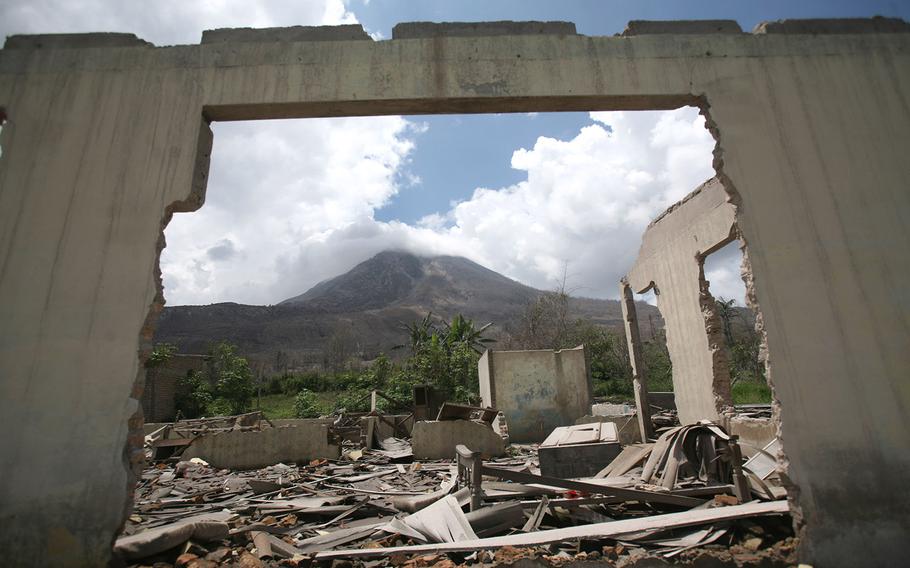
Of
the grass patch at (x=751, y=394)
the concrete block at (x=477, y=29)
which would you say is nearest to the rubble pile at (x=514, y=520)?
the concrete block at (x=477, y=29)

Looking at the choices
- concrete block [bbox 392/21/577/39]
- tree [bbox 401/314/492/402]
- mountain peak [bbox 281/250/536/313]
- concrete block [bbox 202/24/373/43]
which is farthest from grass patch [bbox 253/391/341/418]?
mountain peak [bbox 281/250/536/313]

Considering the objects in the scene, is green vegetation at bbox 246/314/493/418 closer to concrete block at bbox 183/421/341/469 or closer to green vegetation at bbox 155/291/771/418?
green vegetation at bbox 155/291/771/418

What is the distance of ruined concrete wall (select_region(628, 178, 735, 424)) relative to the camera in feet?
27.3

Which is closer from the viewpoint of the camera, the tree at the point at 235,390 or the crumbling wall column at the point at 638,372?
the crumbling wall column at the point at 638,372

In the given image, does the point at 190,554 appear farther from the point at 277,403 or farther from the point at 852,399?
the point at 277,403

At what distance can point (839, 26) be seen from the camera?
4492 millimetres

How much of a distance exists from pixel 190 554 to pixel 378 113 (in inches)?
159

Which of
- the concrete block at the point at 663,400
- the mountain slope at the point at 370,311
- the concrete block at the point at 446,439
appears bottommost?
the concrete block at the point at 446,439

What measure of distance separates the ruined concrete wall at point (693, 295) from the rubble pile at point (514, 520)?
8.46ft

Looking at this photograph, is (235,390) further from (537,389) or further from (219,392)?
(537,389)

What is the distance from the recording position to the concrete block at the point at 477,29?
4.56 metres

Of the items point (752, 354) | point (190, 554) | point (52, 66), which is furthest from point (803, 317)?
point (752, 354)

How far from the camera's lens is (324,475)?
8086mm

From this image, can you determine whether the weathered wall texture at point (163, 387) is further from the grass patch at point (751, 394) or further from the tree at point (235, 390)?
the grass patch at point (751, 394)
